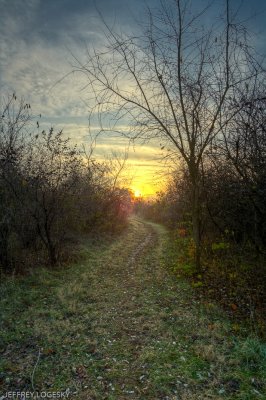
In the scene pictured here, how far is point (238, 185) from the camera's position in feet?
29.9

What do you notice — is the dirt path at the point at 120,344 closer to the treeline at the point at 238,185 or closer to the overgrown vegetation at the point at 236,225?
the overgrown vegetation at the point at 236,225

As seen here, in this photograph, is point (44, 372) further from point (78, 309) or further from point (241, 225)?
point (241, 225)

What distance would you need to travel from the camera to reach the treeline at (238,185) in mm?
8328

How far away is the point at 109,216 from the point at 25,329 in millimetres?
15390

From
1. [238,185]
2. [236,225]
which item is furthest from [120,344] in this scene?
[236,225]

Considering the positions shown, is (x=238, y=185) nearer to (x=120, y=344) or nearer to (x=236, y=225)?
(x=236, y=225)

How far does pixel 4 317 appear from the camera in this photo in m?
6.73

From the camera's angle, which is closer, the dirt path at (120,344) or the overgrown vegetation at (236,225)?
the dirt path at (120,344)

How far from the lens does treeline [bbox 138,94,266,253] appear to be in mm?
8328

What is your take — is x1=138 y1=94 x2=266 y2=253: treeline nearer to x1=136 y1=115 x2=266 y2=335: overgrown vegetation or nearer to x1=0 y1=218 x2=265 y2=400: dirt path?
x1=136 y1=115 x2=266 y2=335: overgrown vegetation

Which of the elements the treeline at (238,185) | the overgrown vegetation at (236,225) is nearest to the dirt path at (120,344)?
the overgrown vegetation at (236,225)

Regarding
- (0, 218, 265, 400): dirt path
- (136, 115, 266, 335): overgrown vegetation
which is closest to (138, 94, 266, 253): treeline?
(136, 115, 266, 335): overgrown vegetation

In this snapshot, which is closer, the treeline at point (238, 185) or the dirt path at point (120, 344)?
the dirt path at point (120, 344)

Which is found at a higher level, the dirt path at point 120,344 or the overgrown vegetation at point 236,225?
the overgrown vegetation at point 236,225
